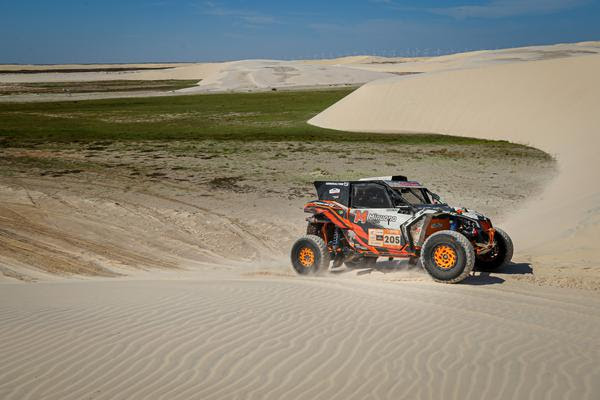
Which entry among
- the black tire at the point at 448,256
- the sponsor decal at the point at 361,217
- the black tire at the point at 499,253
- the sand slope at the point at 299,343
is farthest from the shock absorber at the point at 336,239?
the black tire at the point at 499,253

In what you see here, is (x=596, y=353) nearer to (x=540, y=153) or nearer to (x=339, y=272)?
(x=339, y=272)

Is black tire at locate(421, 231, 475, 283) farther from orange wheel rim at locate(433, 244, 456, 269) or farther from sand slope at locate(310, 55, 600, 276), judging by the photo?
sand slope at locate(310, 55, 600, 276)

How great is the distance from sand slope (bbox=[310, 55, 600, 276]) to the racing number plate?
5205mm

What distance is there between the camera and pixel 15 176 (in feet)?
77.2

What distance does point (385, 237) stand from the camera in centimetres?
1218

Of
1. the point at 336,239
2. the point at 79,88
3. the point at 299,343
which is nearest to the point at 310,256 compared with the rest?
the point at 336,239

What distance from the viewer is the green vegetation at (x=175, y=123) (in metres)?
37.6

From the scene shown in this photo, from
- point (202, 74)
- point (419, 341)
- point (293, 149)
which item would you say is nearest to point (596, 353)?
point (419, 341)

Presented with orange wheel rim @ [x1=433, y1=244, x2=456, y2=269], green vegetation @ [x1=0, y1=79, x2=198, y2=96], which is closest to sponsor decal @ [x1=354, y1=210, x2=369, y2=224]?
orange wheel rim @ [x1=433, y1=244, x2=456, y2=269]

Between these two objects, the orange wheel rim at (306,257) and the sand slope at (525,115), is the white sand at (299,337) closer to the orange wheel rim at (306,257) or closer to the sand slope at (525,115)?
the orange wheel rim at (306,257)

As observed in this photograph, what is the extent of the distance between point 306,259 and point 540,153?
947 inches

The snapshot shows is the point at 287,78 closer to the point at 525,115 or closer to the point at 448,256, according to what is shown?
the point at 525,115

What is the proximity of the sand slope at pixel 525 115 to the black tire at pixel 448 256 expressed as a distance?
17.9 feet

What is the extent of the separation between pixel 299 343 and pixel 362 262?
20.7 ft
